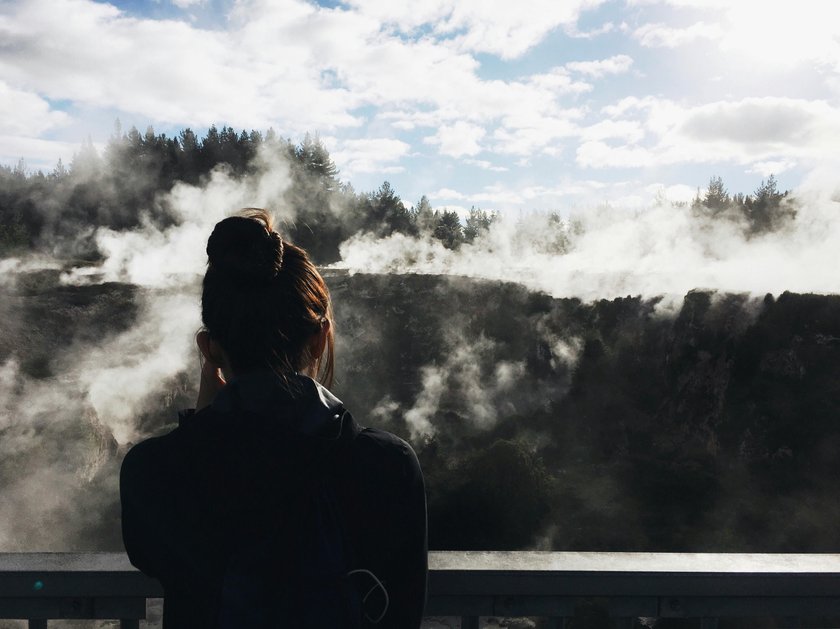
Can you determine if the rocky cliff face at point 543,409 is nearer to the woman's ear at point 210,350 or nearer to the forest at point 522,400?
the forest at point 522,400

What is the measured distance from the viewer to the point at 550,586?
62.6 inches

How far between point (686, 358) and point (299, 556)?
68.2ft

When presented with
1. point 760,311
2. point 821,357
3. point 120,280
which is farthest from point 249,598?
point 120,280

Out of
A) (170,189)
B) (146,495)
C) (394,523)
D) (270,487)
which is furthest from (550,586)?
(170,189)

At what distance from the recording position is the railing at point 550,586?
154 cm

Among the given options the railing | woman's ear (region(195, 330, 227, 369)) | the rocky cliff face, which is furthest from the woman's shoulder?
the rocky cliff face

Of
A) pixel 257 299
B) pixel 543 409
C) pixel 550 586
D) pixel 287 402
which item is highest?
pixel 257 299

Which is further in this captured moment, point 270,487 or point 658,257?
point 658,257

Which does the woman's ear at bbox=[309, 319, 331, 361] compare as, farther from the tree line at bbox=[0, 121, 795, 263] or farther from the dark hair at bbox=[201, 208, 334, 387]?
the tree line at bbox=[0, 121, 795, 263]

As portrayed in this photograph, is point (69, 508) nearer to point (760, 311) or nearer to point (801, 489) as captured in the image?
point (801, 489)

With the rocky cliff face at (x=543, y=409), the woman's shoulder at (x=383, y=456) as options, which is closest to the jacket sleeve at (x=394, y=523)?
the woman's shoulder at (x=383, y=456)

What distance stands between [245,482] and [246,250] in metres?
0.42

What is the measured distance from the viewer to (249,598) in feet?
3.59

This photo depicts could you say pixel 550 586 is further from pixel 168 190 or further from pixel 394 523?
pixel 168 190
